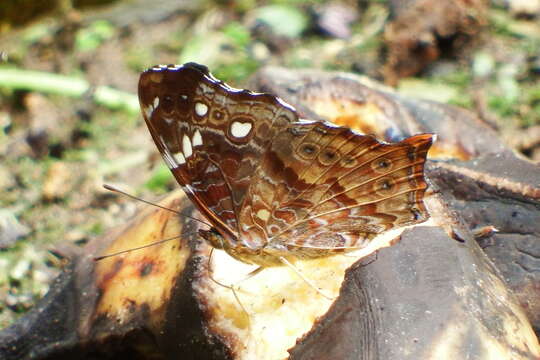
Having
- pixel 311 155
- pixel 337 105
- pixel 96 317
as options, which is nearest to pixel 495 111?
pixel 337 105

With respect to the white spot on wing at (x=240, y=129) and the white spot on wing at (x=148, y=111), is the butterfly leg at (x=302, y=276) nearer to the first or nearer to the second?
the white spot on wing at (x=240, y=129)

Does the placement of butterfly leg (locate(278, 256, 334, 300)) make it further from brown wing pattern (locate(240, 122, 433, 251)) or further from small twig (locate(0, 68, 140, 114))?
small twig (locate(0, 68, 140, 114))

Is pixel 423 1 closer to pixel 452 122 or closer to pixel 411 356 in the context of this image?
pixel 452 122

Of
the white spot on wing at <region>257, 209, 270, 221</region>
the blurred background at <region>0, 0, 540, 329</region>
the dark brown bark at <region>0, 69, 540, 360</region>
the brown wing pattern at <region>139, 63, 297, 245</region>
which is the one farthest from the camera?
the blurred background at <region>0, 0, 540, 329</region>

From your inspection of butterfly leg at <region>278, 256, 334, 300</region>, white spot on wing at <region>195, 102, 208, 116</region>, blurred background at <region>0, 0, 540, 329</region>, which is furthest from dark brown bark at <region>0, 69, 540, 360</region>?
blurred background at <region>0, 0, 540, 329</region>

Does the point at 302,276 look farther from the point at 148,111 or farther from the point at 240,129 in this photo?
the point at 148,111

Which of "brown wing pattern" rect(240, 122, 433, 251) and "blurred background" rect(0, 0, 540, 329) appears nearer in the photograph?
"brown wing pattern" rect(240, 122, 433, 251)

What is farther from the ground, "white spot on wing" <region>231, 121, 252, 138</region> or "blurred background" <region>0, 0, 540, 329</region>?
"white spot on wing" <region>231, 121, 252, 138</region>
